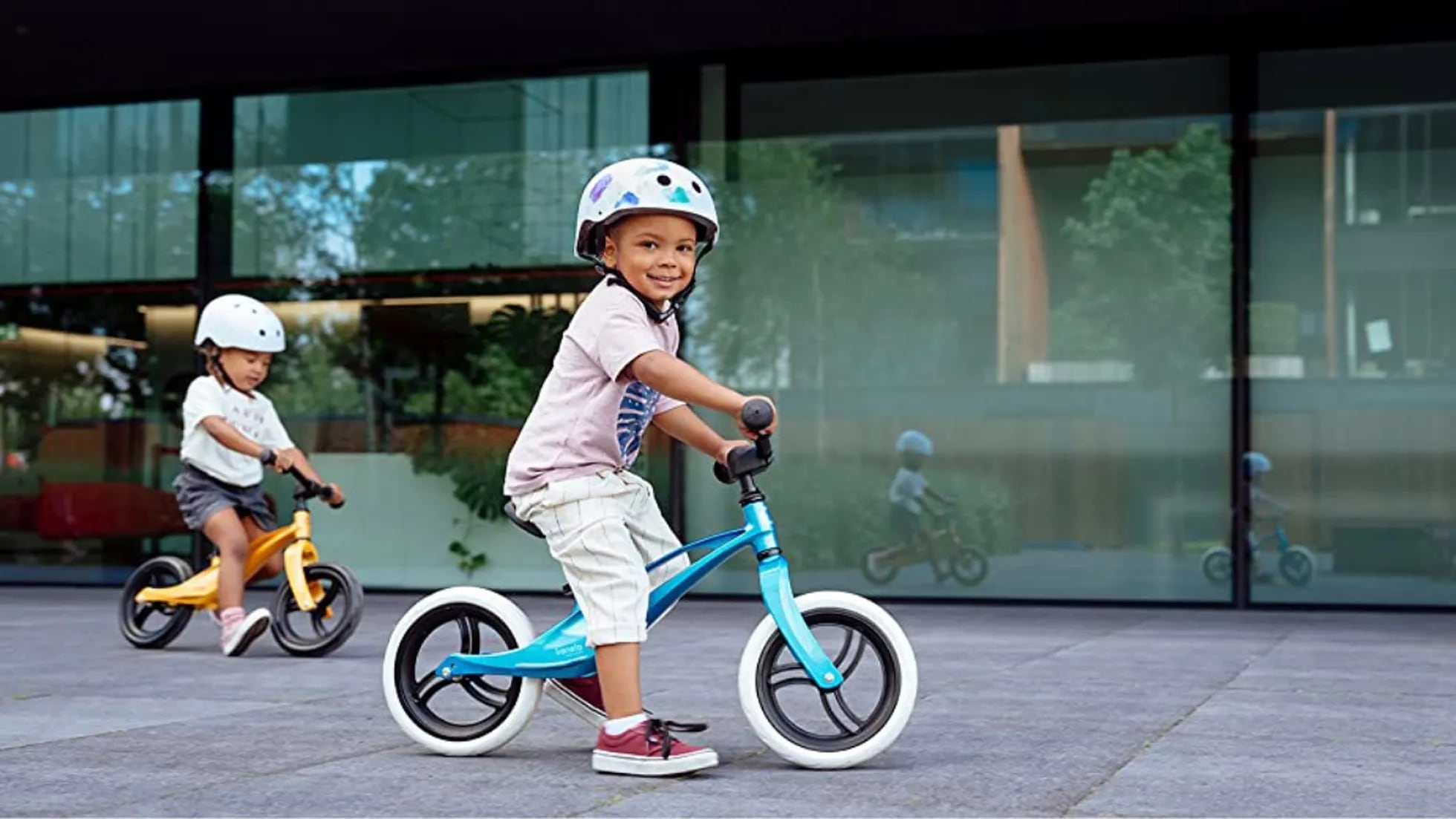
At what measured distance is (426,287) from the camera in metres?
13.1

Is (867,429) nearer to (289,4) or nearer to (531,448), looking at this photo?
(289,4)

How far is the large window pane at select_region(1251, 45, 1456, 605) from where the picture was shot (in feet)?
37.2

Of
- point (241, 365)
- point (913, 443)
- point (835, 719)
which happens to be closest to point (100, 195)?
point (241, 365)

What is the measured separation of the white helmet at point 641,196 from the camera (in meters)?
4.66

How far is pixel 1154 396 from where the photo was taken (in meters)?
11.8

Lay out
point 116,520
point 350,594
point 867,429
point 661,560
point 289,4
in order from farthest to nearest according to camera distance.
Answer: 1. point 116,520
2. point 867,429
3. point 289,4
4. point 350,594
5. point 661,560

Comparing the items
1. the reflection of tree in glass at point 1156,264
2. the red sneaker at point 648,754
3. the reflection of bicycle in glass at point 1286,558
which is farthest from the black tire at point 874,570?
the red sneaker at point 648,754

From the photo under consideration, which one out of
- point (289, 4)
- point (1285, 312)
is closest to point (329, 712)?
point (289, 4)

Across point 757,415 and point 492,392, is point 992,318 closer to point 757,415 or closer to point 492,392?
point 492,392

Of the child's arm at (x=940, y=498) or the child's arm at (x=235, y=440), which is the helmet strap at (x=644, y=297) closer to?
the child's arm at (x=235, y=440)

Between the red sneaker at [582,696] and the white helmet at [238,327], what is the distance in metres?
3.75

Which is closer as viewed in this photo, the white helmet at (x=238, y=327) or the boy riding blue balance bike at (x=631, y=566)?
the boy riding blue balance bike at (x=631, y=566)

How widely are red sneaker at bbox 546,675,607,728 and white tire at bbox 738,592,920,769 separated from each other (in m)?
0.52

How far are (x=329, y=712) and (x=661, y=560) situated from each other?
68.0 inches
